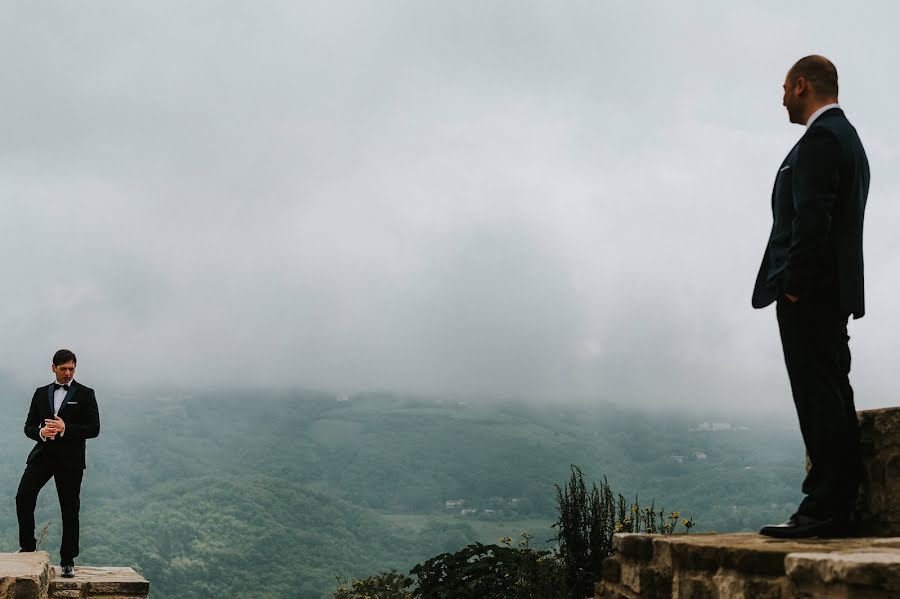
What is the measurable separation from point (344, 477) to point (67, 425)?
7605cm

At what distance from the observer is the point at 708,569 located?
4.06m

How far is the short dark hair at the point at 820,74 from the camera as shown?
4.45 metres

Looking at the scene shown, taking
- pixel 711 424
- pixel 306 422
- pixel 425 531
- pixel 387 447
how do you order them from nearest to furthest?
1. pixel 425 531
2. pixel 387 447
3. pixel 711 424
4. pixel 306 422

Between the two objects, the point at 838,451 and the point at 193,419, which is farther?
the point at 193,419

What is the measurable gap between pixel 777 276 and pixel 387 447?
294 ft

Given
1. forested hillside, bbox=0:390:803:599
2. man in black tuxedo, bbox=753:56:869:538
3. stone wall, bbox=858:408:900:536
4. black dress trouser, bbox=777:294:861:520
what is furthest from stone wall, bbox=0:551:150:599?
forested hillside, bbox=0:390:803:599

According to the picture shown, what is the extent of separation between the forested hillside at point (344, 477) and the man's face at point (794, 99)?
19908mm

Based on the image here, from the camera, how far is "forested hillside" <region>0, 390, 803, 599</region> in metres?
36.8

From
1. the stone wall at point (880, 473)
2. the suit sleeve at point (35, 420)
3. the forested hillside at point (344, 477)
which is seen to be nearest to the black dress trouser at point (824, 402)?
the stone wall at point (880, 473)

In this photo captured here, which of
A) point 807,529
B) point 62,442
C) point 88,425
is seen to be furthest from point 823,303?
point 62,442

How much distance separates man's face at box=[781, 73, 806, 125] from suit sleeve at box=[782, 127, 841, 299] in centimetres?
23

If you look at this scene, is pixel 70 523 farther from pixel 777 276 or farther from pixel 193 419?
pixel 193 419

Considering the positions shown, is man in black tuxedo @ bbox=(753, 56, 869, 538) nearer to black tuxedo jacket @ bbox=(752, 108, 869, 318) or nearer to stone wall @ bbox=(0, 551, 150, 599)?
black tuxedo jacket @ bbox=(752, 108, 869, 318)

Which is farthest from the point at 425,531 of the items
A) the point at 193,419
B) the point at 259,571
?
the point at 193,419
